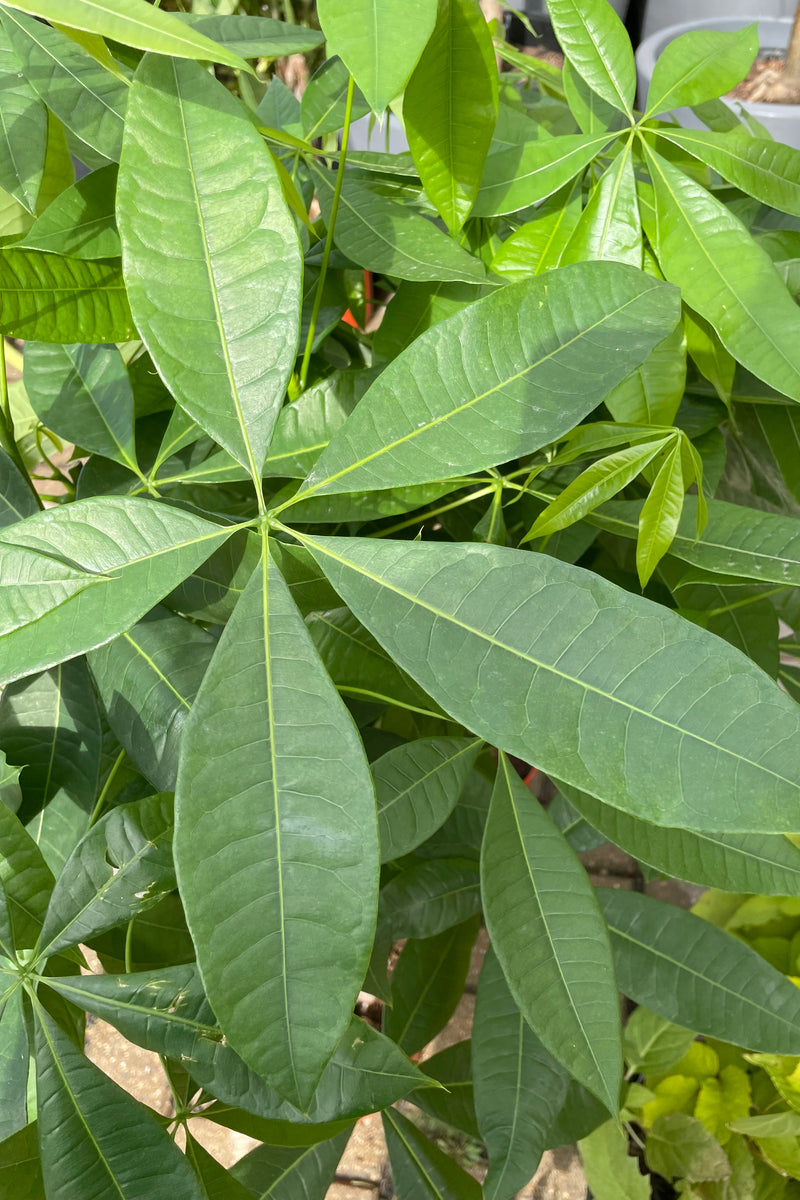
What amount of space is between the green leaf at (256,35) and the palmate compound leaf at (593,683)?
Result: 1.13ft

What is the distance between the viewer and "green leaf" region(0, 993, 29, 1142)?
0.38m

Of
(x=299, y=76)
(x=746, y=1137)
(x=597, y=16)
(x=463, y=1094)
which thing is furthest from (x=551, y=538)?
(x=299, y=76)

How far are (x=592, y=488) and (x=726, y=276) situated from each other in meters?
0.15

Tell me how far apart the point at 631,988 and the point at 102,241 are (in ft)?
1.84

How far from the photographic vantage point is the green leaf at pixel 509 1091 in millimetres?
492

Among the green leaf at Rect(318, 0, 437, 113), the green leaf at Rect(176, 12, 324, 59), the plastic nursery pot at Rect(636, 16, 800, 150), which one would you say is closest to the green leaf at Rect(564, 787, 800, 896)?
the green leaf at Rect(318, 0, 437, 113)

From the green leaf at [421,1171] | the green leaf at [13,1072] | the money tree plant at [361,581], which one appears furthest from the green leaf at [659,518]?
the green leaf at [421,1171]

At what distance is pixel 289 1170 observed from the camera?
0.57 m

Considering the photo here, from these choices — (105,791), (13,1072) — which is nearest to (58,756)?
(105,791)

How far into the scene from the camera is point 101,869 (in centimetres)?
42

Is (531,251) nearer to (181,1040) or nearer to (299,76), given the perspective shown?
(181,1040)

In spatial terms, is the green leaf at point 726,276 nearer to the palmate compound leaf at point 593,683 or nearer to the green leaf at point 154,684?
the palmate compound leaf at point 593,683

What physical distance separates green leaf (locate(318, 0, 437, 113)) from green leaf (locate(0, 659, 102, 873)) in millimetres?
333

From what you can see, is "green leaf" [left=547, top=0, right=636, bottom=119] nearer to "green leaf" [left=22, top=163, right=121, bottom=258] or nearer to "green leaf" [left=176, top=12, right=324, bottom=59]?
"green leaf" [left=176, top=12, right=324, bottom=59]
